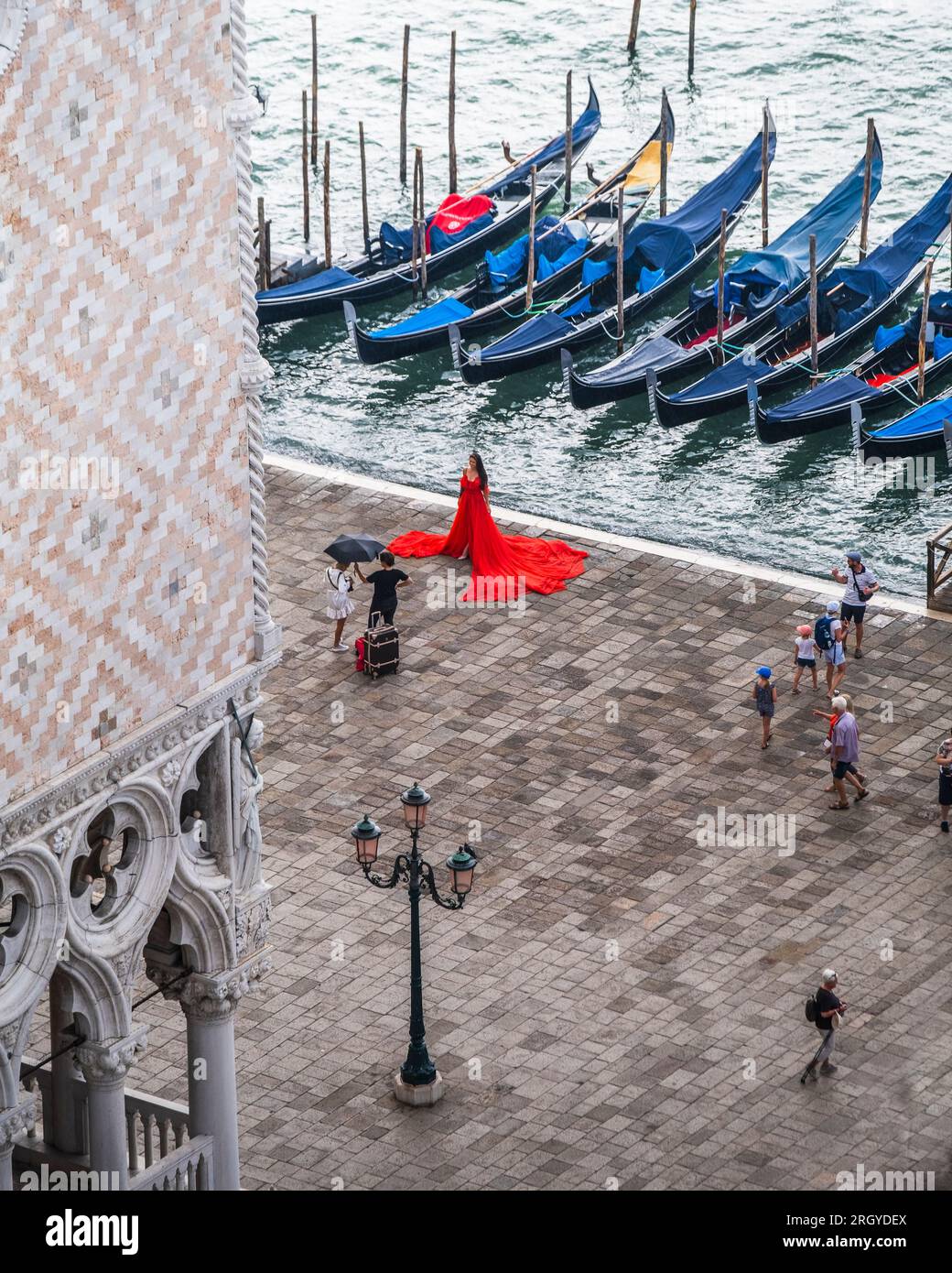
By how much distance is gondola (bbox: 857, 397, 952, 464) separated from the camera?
45438mm

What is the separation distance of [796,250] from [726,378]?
191 inches

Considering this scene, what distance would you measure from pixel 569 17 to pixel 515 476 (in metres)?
25.4

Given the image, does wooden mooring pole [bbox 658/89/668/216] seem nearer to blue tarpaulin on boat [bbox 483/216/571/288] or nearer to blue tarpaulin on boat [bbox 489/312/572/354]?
blue tarpaulin on boat [bbox 483/216/571/288]

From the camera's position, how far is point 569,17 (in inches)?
2707

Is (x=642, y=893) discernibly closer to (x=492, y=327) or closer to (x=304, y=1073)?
(x=304, y=1073)

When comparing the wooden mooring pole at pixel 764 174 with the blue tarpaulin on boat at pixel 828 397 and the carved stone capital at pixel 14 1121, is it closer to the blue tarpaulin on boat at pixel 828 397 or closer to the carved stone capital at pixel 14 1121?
the blue tarpaulin on boat at pixel 828 397

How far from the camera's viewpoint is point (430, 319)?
5003 cm

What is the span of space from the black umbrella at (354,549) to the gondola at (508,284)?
13.2m

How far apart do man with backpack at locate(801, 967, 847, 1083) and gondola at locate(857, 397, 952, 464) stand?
18.3 metres

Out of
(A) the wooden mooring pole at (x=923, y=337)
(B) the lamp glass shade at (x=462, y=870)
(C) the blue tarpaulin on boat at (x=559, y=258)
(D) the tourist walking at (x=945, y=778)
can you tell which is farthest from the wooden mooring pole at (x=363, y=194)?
(B) the lamp glass shade at (x=462, y=870)

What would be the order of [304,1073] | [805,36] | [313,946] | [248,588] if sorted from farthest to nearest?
[805,36], [313,946], [304,1073], [248,588]

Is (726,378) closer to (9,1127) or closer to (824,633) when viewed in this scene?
(824,633)

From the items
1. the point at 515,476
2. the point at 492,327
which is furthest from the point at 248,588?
the point at 492,327

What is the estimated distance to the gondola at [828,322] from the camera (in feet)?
155
